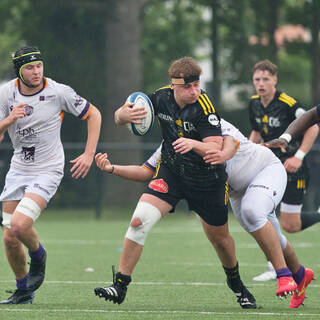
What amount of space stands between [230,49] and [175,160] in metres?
18.3

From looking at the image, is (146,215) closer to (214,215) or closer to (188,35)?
(214,215)

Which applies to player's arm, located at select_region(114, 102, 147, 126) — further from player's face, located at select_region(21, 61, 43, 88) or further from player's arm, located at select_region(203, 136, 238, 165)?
player's face, located at select_region(21, 61, 43, 88)

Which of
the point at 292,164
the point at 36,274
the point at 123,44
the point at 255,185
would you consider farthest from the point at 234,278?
the point at 123,44

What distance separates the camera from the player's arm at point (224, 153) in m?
7.22

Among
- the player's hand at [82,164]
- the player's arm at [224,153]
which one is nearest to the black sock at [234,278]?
the player's arm at [224,153]

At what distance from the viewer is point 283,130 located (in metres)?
10.1

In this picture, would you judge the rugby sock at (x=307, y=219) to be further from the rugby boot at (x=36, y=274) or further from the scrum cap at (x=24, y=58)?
the scrum cap at (x=24, y=58)

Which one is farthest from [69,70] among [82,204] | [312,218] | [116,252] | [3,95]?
[3,95]

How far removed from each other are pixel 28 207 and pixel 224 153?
5.87 feet

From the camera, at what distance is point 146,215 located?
743 cm

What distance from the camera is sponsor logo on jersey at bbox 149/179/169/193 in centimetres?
759

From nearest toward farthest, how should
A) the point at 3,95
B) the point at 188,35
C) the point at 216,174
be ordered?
the point at 216,174 → the point at 3,95 → the point at 188,35

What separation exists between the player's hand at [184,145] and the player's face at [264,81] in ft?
9.86

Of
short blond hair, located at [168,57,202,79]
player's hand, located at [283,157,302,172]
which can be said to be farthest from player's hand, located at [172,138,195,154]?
player's hand, located at [283,157,302,172]
